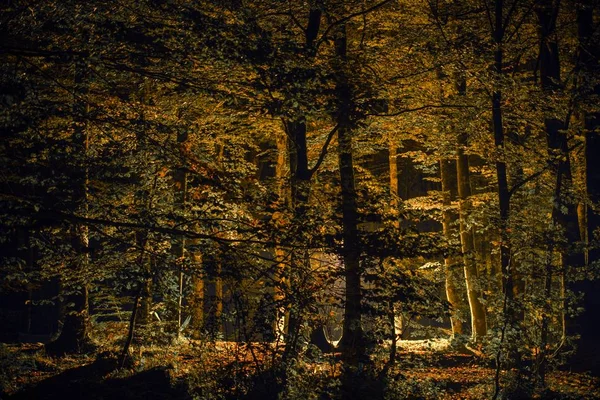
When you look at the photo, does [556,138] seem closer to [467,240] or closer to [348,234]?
[467,240]

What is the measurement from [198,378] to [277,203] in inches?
163

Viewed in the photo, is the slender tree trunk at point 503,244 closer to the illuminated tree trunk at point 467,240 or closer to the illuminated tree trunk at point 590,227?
the illuminated tree trunk at point 590,227

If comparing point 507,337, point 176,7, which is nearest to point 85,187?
point 176,7

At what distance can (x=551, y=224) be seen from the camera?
10609 mm

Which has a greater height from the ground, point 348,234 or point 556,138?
point 556,138

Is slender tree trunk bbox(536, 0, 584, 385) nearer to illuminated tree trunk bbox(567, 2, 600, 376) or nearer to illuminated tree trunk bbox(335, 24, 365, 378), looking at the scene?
illuminated tree trunk bbox(567, 2, 600, 376)

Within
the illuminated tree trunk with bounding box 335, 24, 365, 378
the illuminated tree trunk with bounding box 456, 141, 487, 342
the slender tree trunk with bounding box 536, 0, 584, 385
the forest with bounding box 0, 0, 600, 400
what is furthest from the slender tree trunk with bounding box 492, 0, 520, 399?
the illuminated tree trunk with bounding box 335, 24, 365, 378

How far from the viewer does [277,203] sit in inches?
315

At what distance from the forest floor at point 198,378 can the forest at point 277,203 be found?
0.06 metres

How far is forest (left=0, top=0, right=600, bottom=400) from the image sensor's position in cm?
716

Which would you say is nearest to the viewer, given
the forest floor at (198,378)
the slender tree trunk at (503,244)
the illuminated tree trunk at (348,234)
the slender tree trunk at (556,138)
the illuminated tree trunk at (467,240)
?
the illuminated tree trunk at (348,234)

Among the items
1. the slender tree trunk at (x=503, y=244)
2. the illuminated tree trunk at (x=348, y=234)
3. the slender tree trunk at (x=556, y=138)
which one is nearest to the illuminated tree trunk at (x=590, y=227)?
the slender tree trunk at (x=556, y=138)

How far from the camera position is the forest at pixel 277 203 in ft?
23.5

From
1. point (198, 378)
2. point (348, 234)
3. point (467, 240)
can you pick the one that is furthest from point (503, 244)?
point (467, 240)
